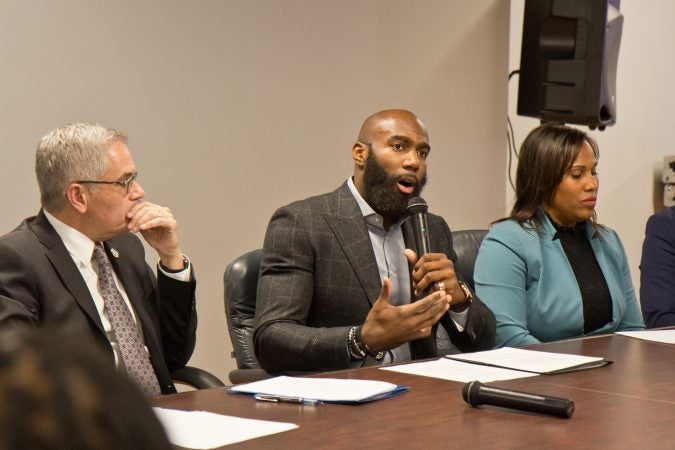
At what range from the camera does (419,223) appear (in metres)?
2.42

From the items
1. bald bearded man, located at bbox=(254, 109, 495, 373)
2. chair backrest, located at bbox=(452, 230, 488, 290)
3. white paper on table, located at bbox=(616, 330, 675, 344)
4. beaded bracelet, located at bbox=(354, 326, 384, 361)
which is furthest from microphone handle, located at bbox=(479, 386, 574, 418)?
chair backrest, located at bbox=(452, 230, 488, 290)

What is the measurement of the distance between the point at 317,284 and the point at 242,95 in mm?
1520

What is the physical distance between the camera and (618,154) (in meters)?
5.25

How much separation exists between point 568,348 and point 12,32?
2244mm

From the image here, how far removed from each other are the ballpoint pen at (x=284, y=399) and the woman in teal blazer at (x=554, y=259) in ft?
4.69

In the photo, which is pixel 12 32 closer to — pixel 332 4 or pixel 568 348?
pixel 332 4

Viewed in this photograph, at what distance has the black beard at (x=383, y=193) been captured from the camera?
9.12ft

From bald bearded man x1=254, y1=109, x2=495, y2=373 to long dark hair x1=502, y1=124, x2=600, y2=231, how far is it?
389mm

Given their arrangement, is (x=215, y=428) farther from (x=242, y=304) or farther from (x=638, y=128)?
(x=638, y=128)

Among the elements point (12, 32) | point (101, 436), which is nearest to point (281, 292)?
point (12, 32)

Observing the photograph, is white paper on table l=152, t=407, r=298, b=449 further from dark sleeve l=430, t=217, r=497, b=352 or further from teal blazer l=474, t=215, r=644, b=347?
teal blazer l=474, t=215, r=644, b=347

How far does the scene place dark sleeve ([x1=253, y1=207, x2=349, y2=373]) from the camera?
243 cm

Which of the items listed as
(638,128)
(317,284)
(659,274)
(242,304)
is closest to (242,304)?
(242,304)

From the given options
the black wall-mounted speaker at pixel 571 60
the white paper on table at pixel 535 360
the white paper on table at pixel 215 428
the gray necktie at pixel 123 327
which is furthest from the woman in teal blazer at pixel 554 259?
the white paper on table at pixel 215 428
